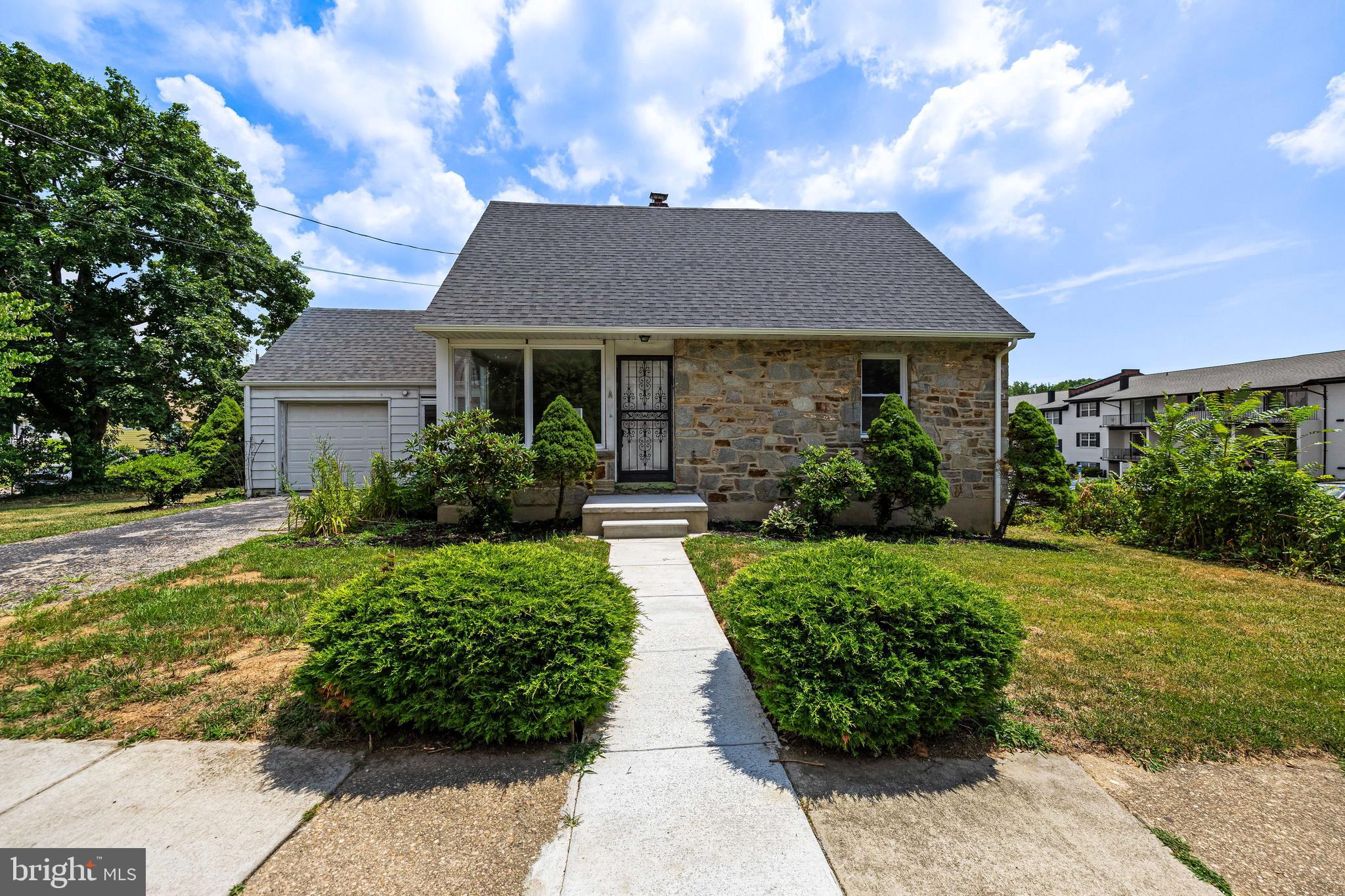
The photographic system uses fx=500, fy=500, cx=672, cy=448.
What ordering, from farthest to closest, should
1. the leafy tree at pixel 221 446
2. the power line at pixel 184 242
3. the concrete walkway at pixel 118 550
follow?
the power line at pixel 184 242, the leafy tree at pixel 221 446, the concrete walkway at pixel 118 550

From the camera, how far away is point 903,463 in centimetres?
727

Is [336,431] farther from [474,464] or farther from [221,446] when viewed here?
[474,464]

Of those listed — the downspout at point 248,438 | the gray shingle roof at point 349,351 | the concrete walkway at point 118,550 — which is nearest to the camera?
the concrete walkway at point 118,550

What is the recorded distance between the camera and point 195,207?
14172 millimetres

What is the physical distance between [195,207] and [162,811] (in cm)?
1866

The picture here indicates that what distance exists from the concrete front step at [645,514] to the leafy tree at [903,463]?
8.82 feet

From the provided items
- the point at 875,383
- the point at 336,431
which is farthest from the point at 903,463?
the point at 336,431

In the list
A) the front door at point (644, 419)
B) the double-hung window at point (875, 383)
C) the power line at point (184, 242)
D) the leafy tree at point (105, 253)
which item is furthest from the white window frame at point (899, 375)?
the leafy tree at point (105, 253)

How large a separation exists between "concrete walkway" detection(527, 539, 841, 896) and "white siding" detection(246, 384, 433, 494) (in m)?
10.5

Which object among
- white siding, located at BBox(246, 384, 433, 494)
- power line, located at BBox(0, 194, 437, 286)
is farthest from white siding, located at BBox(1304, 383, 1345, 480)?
power line, located at BBox(0, 194, 437, 286)

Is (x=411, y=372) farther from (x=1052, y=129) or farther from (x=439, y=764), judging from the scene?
(x=1052, y=129)

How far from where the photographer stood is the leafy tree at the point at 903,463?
7.27 m

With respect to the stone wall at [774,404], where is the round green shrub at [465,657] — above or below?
below

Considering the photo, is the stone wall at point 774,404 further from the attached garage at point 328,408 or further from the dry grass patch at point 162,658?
the attached garage at point 328,408
